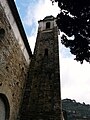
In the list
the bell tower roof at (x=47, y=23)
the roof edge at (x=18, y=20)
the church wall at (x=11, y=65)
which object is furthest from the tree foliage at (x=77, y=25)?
the bell tower roof at (x=47, y=23)

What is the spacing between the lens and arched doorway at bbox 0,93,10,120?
29.4ft

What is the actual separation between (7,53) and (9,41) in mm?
718

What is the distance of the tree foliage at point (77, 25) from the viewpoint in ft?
21.3

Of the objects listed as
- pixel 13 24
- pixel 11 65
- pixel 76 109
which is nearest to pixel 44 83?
pixel 11 65

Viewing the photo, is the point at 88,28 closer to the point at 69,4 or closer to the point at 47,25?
the point at 69,4

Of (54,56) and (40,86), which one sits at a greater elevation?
(54,56)

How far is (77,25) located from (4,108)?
5374mm

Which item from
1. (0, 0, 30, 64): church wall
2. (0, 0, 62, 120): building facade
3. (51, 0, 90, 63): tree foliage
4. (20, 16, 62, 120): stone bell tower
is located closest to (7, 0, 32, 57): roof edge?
(0, 0, 62, 120): building facade

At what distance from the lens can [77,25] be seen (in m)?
6.67

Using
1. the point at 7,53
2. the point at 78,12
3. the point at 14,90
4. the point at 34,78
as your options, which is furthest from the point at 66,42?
the point at 34,78

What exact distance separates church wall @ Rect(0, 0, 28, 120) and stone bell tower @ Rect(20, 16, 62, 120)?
0.61m

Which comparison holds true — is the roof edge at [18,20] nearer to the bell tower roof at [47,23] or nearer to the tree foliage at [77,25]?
the bell tower roof at [47,23]

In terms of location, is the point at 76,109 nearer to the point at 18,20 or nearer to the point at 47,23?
the point at 47,23

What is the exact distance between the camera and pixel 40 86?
1151 cm
